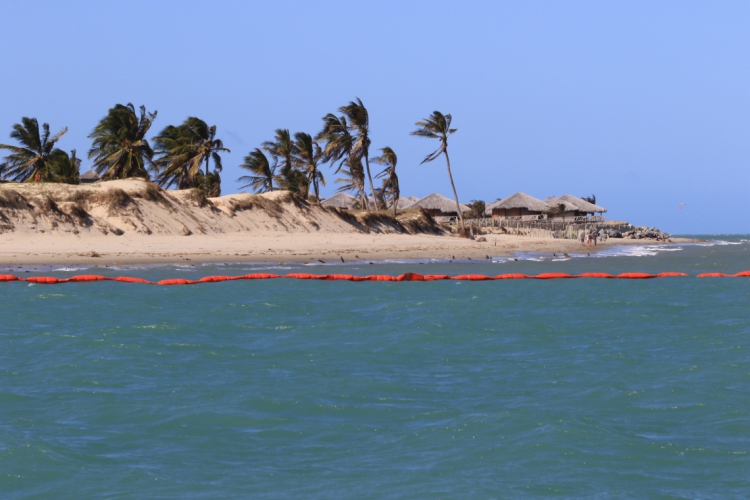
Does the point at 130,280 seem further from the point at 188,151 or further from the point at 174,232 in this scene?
the point at 188,151

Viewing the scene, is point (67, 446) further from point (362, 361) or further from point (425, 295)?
point (425, 295)

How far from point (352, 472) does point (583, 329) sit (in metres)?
8.68

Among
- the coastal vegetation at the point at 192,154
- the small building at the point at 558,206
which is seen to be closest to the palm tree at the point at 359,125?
the coastal vegetation at the point at 192,154

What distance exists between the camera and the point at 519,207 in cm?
7206

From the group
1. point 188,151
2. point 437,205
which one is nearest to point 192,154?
point 188,151

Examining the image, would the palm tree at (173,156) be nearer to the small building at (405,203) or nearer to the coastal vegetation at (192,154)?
the coastal vegetation at (192,154)

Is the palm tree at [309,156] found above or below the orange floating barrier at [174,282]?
above

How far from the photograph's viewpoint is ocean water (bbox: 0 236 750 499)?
19.9 feet

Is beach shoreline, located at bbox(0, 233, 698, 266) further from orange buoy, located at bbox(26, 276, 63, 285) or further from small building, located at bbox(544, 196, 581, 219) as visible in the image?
small building, located at bbox(544, 196, 581, 219)

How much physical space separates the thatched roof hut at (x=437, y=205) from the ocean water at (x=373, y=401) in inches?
2056

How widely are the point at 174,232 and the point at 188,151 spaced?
43.8 ft

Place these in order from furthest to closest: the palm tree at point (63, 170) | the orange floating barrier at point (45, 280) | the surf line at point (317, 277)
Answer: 1. the palm tree at point (63, 170)
2. the surf line at point (317, 277)
3. the orange floating barrier at point (45, 280)

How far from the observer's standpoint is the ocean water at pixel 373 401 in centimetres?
607

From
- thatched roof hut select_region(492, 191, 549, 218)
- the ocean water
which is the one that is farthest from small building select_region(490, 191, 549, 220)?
the ocean water
